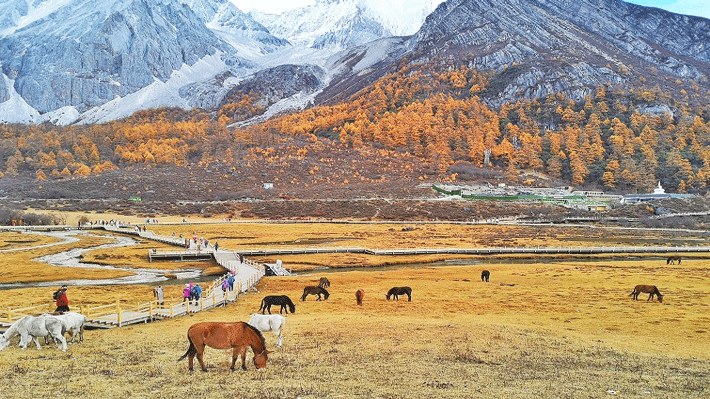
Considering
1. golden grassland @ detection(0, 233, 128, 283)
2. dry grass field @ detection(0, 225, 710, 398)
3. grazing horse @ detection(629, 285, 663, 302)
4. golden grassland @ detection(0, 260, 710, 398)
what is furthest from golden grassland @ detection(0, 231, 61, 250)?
grazing horse @ detection(629, 285, 663, 302)

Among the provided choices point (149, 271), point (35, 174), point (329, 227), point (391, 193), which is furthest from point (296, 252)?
point (35, 174)

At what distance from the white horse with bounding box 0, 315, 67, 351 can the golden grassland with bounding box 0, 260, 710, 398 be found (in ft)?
1.32

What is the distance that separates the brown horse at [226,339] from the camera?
49.8 feet

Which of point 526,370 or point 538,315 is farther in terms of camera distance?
point 538,315

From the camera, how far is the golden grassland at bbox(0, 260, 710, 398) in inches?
561

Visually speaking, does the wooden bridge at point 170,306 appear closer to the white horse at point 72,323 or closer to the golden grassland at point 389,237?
the white horse at point 72,323

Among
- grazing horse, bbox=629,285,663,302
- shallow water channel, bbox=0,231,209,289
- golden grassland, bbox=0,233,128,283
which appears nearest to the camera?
grazing horse, bbox=629,285,663,302

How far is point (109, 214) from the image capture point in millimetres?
119625

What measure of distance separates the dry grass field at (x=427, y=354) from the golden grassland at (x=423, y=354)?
0.06m

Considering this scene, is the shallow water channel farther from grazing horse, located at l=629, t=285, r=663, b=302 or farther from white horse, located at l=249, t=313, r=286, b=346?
grazing horse, located at l=629, t=285, r=663, b=302

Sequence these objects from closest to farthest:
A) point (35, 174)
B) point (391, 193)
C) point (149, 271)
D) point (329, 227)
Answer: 1. point (149, 271)
2. point (329, 227)
3. point (391, 193)
4. point (35, 174)

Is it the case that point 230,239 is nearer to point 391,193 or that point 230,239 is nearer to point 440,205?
point 440,205

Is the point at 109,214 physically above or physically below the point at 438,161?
below

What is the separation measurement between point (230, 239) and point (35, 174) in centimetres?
14706
